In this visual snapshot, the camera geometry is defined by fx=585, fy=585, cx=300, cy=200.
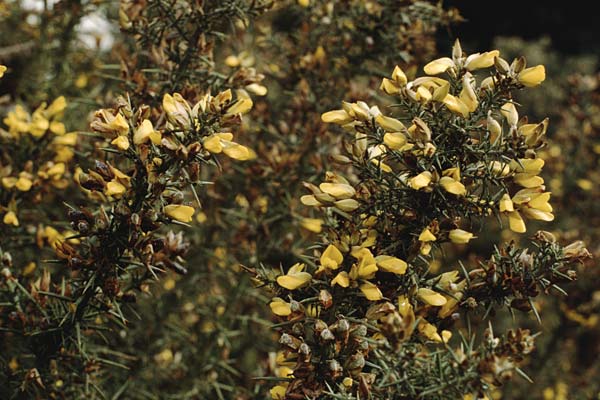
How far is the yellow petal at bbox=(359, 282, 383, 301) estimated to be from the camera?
1261 millimetres

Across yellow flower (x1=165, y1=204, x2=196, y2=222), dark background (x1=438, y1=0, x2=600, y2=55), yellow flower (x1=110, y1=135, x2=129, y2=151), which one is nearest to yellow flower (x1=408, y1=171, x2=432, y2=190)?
yellow flower (x1=165, y1=204, x2=196, y2=222)

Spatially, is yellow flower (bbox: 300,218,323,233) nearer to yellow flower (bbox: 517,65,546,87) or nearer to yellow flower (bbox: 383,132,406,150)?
yellow flower (bbox: 383,132,406,150)

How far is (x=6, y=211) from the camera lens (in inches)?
75.5

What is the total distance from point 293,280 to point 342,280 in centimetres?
12

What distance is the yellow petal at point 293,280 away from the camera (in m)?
1.32

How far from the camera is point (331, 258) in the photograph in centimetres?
130

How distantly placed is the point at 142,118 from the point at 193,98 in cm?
46

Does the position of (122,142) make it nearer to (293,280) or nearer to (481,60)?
(293,280)

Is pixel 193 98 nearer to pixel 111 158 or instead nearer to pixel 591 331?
pixel 111 158

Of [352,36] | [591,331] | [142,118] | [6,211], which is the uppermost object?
[142,118]

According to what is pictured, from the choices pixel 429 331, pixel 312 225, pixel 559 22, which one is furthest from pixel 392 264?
pixel 559 22

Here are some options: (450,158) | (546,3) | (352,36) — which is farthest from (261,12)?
(546,3)

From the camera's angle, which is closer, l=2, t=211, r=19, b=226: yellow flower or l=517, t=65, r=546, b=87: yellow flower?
l=517, t=65, r=546, b=87: yellow flower

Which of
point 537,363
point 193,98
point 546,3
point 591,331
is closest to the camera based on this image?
point 193,98
